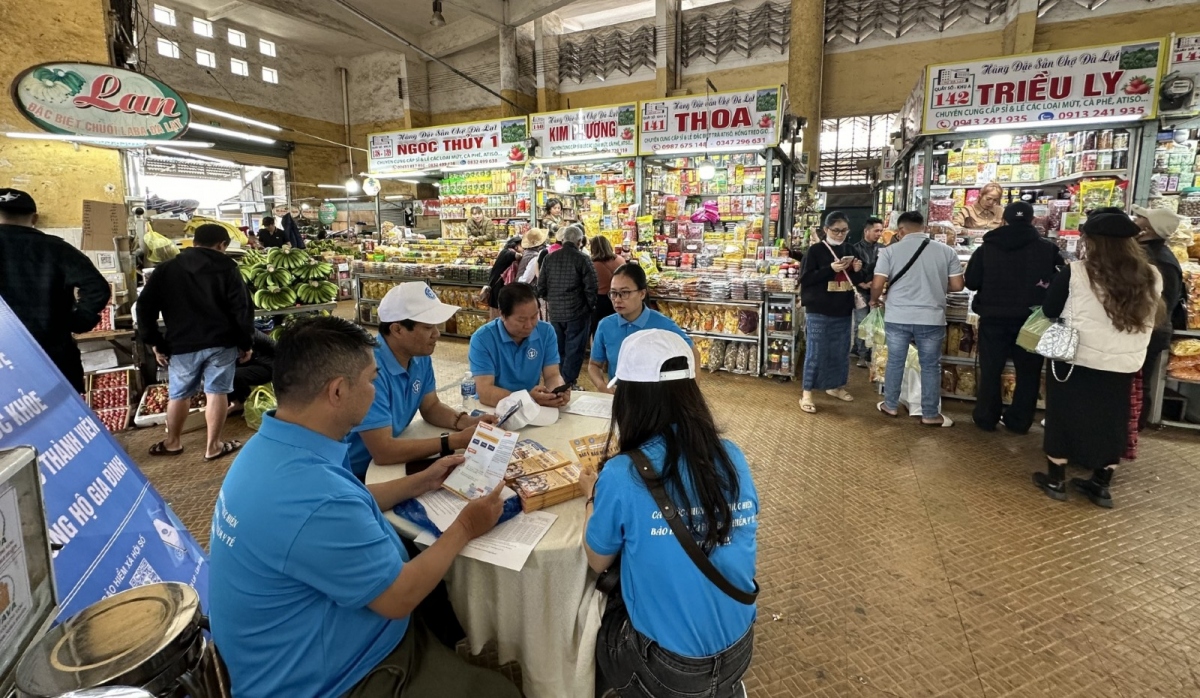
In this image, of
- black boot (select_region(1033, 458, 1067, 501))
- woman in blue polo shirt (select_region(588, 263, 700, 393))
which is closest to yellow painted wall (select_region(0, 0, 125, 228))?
woman in blue polo shirt (select_region(588, 263, 700, 393))

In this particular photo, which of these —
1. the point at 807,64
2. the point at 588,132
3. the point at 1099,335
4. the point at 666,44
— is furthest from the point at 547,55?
the point at 1099,335

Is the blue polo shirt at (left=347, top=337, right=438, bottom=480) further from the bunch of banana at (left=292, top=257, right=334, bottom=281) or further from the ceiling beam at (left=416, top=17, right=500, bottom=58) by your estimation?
the ceiling beam at (left=416, top=17, right=500, bottom=58)

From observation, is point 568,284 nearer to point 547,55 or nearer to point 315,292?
point 315,292

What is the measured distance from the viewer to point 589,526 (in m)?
1.53

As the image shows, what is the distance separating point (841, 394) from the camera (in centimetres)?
562

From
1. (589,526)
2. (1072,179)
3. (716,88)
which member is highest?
(716,88)

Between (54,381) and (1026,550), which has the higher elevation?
(54,381)

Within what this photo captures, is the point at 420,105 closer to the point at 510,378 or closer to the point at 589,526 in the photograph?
the point at 510,378

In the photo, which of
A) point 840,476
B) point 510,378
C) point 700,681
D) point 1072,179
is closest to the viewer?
point 700,681

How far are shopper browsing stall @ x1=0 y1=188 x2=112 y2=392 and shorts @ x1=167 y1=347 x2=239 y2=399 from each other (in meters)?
0.55

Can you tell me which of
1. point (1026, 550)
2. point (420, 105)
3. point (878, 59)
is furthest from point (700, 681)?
point (420, 105)

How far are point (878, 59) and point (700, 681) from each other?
13817mm

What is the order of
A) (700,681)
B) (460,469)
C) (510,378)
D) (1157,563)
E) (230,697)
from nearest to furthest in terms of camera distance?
(230,697), (700,681), (460,469), (1157,563), (510,378)

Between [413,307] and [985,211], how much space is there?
6.43 m
